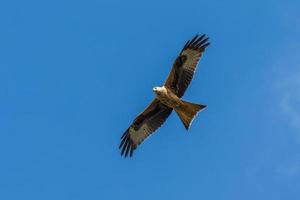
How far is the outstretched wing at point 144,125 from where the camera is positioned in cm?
2564

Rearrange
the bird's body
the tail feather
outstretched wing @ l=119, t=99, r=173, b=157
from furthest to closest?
outstretched wing @ l=119, t=99, r=173, b=157 → the bird's body → the tail feather

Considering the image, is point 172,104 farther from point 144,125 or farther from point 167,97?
point 144,125

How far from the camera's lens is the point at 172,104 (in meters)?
24.4

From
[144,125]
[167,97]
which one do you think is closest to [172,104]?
[167,97]

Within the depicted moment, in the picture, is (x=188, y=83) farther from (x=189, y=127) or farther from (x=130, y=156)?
(x=130, y=156)

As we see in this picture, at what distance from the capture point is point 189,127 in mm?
23766

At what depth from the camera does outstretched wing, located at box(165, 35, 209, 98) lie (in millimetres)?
24641

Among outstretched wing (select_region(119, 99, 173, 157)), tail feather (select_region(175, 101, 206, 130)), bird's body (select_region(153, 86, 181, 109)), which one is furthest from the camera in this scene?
outstretched wing (select_region(119, 99, 173, 157))

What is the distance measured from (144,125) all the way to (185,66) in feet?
7.95

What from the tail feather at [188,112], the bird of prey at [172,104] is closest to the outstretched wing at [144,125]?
the bird of prey at [172,104]

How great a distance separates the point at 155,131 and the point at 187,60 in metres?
2.45

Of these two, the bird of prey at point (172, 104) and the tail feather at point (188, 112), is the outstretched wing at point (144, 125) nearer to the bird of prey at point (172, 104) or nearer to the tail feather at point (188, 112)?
the bird of prey at point (172, 104)

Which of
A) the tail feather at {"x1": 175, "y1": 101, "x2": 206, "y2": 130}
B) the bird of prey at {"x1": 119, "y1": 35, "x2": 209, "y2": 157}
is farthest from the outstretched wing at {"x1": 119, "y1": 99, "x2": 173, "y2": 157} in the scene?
the tail feather at {"x1": 175, "y1": 101, "x2": 206, "y2": 130}

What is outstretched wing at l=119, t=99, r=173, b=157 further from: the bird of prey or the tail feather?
the tail feather
